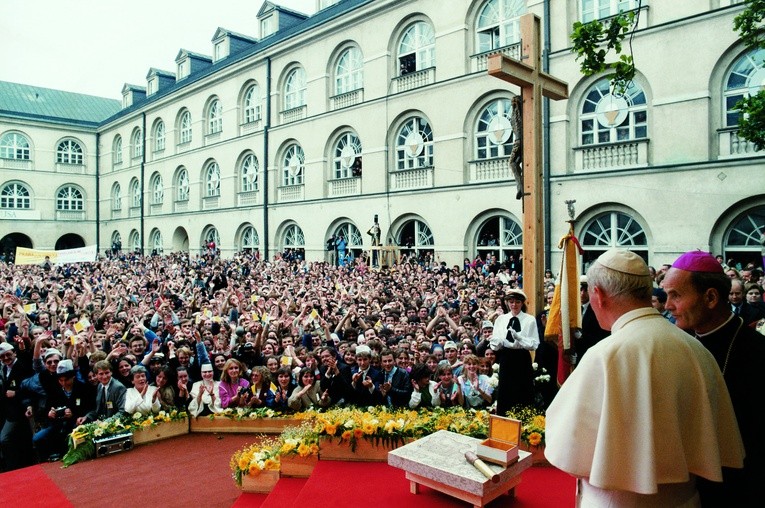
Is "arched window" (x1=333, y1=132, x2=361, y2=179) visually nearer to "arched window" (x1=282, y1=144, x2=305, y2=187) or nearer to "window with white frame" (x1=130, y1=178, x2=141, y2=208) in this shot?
"arched window" (x1=282, y1=144, x2=305, y2=187)

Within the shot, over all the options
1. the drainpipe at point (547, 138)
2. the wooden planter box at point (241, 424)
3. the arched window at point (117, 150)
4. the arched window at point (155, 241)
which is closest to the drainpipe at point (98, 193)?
the arched window at point (117, 150)

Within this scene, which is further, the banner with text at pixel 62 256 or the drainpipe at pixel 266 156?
the drainpipe at pixel 266 156

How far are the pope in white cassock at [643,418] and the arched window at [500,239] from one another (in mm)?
17288

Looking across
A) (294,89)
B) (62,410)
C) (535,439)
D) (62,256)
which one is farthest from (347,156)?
(535,439)

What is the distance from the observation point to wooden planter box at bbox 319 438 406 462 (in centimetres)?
536

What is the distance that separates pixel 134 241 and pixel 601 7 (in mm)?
37402

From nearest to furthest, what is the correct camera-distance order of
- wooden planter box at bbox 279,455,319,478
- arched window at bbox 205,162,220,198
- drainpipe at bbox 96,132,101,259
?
wooden planter box at bbox 279,455,319,478, arched window at bbox 205,162,220,198, drainpipe at bbox 96,132,101,259

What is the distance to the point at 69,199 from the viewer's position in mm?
46125

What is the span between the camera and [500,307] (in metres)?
10.9

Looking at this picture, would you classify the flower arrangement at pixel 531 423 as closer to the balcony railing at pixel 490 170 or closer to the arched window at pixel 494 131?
the balcony railing at pixel 490 170

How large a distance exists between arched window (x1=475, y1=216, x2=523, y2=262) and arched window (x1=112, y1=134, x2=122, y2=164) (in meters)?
35.5

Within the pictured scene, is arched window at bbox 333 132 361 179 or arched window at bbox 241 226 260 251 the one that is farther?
arched window at bbox 241 226 260 251

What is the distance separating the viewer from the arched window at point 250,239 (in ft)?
103

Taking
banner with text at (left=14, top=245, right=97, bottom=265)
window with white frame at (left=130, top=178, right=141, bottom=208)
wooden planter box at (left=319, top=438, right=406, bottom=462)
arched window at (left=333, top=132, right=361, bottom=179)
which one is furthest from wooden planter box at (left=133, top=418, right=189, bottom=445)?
window with white frame at (left=130, top=178, right=141, bottom=208)
